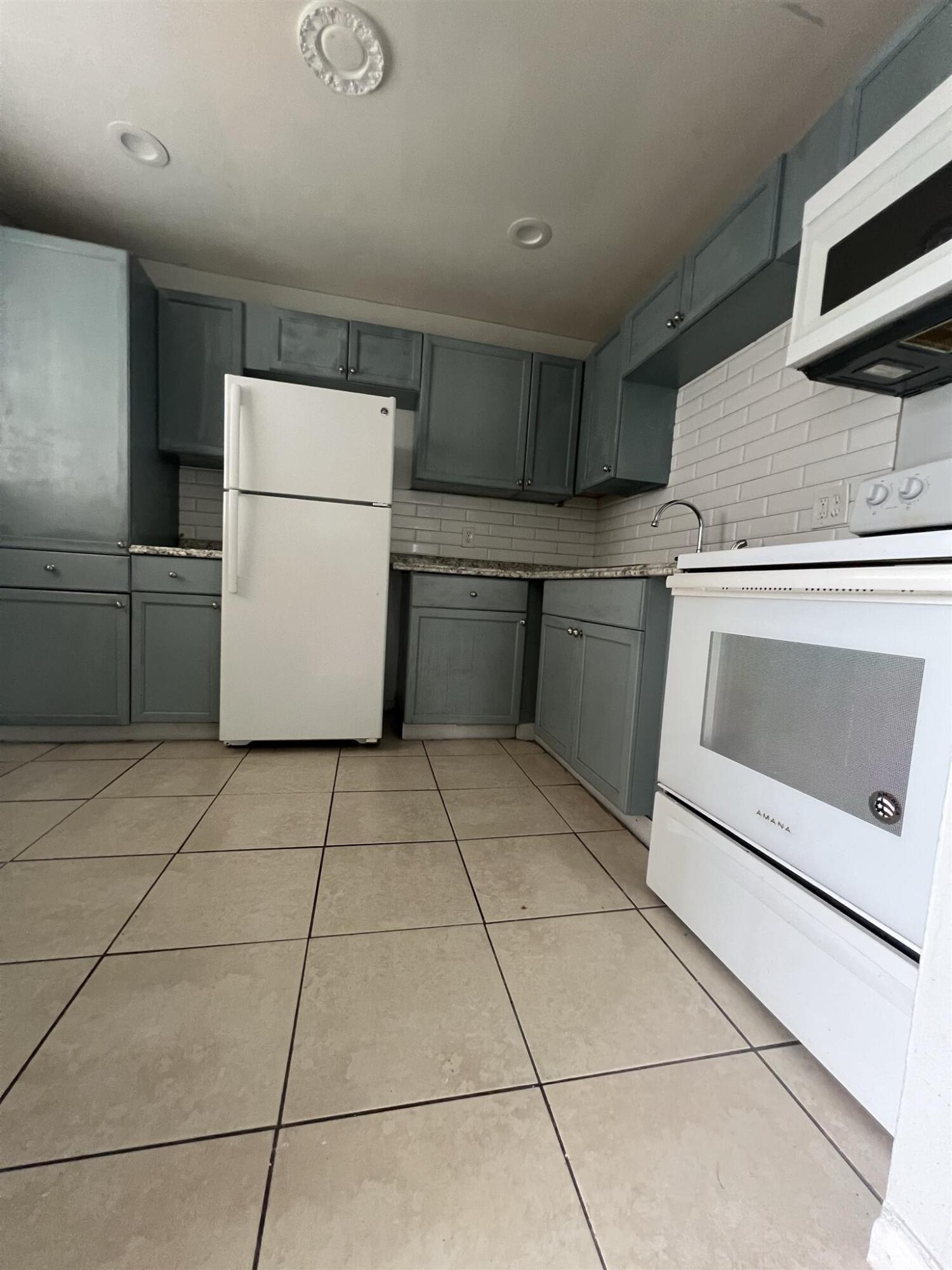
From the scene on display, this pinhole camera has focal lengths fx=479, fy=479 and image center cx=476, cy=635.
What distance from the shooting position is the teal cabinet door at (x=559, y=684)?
200 cm

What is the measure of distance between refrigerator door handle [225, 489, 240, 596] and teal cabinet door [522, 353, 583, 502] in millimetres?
1549

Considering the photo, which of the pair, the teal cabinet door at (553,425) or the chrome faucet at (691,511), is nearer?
the chrome faucet at (691,511)


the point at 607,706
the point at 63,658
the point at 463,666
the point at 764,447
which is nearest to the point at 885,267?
the point at 764,447

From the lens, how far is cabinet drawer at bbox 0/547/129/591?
201 centimetres

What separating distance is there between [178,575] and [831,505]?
8.33 ft

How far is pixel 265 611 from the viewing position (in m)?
2.08

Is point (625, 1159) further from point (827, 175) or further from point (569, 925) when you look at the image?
point (827, 175)

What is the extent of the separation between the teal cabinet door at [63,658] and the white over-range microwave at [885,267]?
8.68 ft

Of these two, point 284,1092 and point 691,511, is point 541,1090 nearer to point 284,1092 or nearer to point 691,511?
point 284,1092

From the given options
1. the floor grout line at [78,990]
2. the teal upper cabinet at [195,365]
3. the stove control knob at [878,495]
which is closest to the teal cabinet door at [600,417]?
the stove control knob at [878,495]

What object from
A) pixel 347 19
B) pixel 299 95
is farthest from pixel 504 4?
pixel 299 95

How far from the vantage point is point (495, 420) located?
270 centimetres

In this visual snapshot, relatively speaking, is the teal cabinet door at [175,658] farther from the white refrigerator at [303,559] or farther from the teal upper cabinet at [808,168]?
the teal upper cabinet at [808,168]

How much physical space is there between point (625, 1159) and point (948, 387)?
5.73ft
